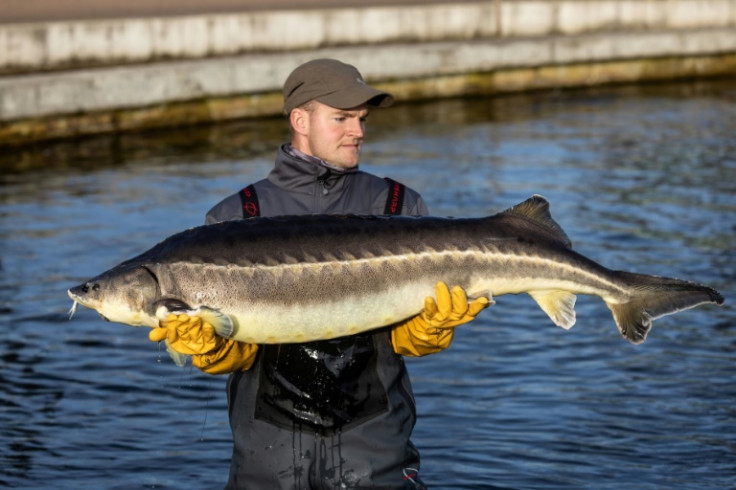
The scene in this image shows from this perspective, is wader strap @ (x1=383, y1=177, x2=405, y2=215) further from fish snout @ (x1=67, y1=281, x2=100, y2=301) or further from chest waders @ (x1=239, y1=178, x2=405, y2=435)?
fish snout @ (x1=67, y1=281, x2=100, y2=301)

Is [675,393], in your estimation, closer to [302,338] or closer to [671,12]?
[302,338]

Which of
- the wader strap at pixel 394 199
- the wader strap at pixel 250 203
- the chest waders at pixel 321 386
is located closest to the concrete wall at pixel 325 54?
the wader strap at pixel 250 203

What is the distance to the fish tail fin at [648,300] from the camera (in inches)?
213

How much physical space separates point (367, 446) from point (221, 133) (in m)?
16.6

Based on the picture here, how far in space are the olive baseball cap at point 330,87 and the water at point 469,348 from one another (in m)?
1.61

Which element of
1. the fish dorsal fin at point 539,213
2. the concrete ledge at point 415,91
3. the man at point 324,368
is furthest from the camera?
the concrete ledge at point 415,91

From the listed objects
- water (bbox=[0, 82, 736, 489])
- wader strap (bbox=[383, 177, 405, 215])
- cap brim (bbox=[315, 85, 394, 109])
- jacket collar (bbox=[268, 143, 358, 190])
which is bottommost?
water (bbox=[0, 82, 736, 489])

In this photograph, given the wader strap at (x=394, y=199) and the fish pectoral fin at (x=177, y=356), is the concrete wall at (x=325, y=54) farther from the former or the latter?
the fish pectoral fin at (x=177, y=356)

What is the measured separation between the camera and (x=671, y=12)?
1075 inches

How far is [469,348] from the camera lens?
1084 centimetres

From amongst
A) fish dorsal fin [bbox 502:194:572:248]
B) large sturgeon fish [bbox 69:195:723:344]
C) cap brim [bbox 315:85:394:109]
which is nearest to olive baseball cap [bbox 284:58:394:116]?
cap brim [bbox 315:85:394:109]

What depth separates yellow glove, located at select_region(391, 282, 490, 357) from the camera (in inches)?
205

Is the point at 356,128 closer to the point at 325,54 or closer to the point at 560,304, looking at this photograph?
the point at 560,304

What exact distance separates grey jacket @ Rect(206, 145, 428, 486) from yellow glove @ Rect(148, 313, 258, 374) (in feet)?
0.82
